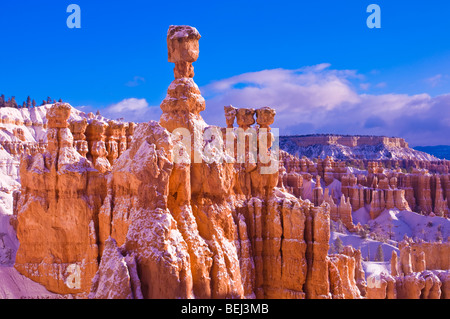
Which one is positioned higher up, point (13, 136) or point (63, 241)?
point (13, 136)

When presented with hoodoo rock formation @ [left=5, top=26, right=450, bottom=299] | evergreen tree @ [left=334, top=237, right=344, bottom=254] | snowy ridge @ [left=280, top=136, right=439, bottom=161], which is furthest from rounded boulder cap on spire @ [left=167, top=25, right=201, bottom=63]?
snowy ridge @ [left=280, top=136, right=439, bottom=161]

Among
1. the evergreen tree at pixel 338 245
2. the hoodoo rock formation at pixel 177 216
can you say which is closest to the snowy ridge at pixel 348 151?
the evergreen tree at pixel 338 245

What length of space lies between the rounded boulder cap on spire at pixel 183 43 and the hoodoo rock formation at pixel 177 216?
0.03m

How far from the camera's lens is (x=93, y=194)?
14.5 metres

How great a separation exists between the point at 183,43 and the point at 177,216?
18.4 ft

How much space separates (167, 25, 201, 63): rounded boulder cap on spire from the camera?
1150cm

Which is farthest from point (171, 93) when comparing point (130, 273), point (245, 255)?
point (130, 273)

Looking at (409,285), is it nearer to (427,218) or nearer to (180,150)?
(180,150)

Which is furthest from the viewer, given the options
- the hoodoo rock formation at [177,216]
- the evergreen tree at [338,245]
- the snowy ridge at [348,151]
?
the snowy ridge at [348,151]

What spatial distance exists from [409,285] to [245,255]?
8.30 meters

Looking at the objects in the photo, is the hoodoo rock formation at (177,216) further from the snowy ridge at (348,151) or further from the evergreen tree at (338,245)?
the snowy ridge at (348,151)

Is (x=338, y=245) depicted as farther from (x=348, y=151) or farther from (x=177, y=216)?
(x=348, y=151)

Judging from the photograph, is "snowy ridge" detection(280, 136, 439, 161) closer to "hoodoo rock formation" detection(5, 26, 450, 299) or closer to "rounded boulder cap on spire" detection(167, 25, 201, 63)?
"hoodoo rock formation" detection(5, 26, 450, 299)

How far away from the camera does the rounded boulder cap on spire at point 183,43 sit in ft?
37.7
